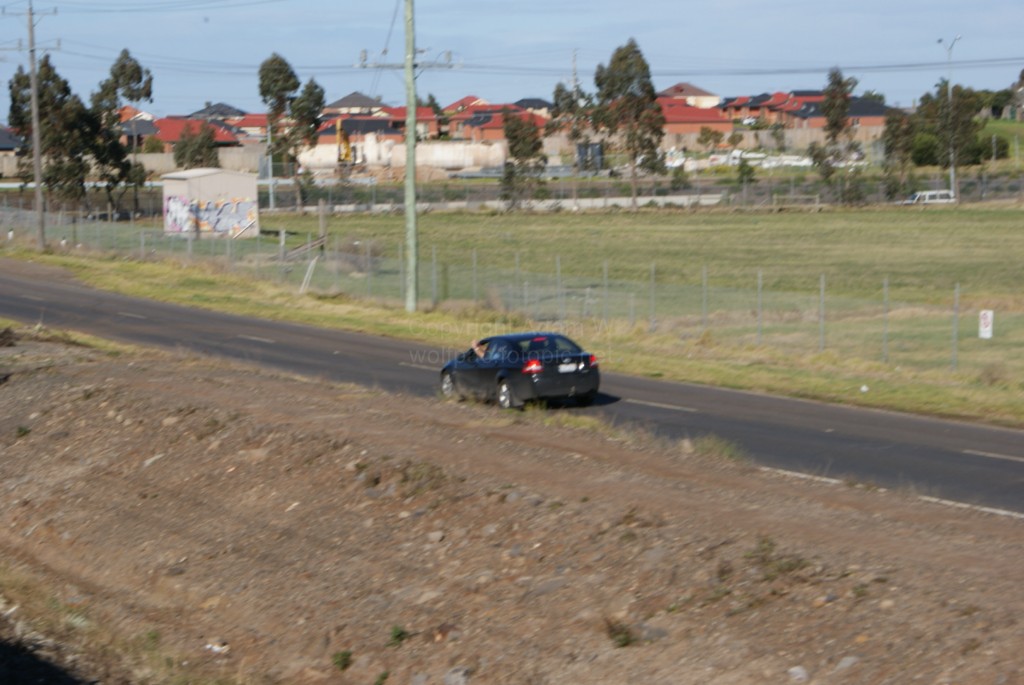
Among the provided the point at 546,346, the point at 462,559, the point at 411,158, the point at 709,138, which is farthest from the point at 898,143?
the point at 462,559

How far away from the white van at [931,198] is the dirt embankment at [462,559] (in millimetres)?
93784

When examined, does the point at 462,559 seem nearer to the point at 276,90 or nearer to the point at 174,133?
the point at 276,90

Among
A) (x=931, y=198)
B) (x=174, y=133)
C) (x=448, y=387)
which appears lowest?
(x=448, y=387)

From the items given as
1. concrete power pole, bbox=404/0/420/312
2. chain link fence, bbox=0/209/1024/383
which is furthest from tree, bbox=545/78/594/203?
concrete power pole, bbox=404/0/420/312

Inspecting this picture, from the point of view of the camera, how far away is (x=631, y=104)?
104 metres

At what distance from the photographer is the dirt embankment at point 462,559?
367 inches

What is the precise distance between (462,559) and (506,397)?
10.8 meters

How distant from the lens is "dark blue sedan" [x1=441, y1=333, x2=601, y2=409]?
22375mm

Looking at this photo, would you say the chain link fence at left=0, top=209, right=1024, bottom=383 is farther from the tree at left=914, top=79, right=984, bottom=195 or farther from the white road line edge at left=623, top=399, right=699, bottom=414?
the tree at left=914, top=79, right=984, bottom=195

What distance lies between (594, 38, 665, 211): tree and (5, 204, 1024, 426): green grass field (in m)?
20.4

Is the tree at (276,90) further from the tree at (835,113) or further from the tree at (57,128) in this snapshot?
the tree at (835,113)

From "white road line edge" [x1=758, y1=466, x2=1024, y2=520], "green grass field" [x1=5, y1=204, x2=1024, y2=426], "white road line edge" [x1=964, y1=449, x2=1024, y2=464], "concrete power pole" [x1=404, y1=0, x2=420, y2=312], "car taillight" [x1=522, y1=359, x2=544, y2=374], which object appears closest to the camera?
"white road line edge" [x1=758, y1=466, x2=1024, y2=520]

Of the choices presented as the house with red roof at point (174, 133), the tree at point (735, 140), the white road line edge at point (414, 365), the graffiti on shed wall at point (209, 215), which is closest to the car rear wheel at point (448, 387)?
the white road line edge at point (414, 365)

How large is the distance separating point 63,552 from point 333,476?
10.9 ft
